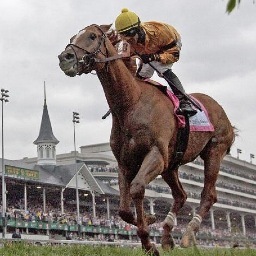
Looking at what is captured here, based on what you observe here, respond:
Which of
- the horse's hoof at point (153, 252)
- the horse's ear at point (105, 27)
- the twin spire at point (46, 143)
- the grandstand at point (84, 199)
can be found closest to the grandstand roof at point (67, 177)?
the grandstand at point (84, 199)

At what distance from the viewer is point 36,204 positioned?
48594mm

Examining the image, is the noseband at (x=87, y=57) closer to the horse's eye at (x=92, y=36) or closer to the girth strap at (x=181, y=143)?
the horse's eye at (x=92, y=36)

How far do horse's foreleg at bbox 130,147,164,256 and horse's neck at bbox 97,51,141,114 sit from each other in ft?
1.94

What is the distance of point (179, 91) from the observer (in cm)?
740

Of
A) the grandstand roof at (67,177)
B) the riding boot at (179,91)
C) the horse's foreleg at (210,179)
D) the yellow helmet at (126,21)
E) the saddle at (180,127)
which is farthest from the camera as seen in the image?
the grandstand roof at (67,177)

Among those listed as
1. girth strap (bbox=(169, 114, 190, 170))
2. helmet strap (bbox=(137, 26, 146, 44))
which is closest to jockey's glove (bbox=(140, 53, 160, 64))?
helmet strap (bbox=(137, 26, 146, 44))

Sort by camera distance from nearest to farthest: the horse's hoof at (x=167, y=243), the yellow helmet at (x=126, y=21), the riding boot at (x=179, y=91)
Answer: the yellow helmet at (x=126, y=21) → the riding boot at (x=179, y=91) → the horse's hoof at (x=167, y=243)

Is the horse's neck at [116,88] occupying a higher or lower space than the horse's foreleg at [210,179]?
higher

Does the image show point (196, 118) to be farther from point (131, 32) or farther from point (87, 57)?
point (87, 57)

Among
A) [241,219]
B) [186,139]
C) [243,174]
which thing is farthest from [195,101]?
[243,174]

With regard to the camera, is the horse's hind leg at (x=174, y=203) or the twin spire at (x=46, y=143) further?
the twin spire at (x=46, y=143)

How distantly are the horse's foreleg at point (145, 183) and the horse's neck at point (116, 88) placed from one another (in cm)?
59

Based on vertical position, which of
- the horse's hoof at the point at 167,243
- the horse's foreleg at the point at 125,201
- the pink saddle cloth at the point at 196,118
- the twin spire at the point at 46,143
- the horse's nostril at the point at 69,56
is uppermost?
the twin spire at the point at 46,143

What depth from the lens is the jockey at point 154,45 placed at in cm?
677
